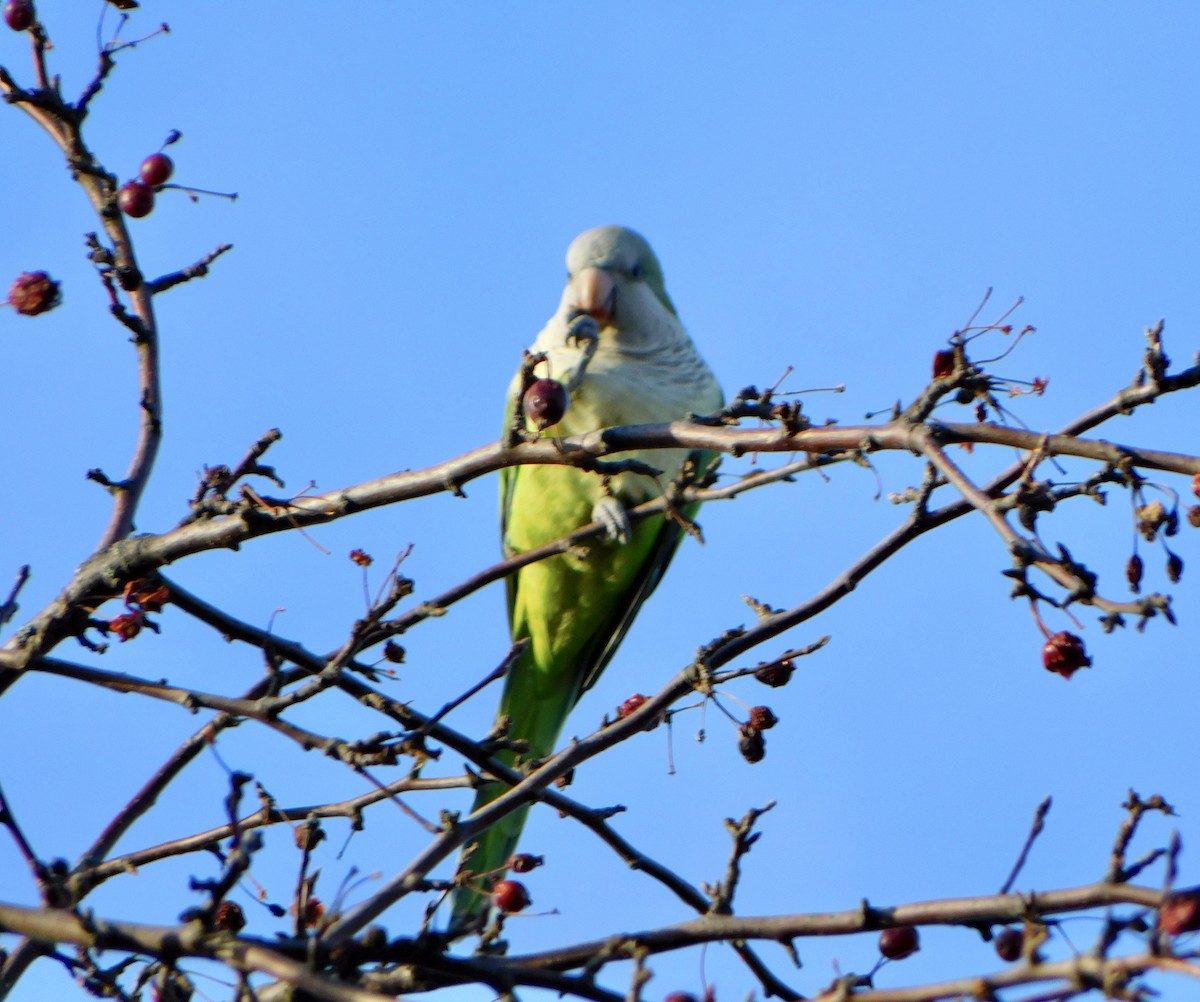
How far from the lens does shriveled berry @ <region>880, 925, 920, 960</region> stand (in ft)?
9.27

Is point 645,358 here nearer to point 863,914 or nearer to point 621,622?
point 621,622

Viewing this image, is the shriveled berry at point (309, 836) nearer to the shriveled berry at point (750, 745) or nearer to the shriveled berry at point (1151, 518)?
the shriveled berry at point (750, 745)

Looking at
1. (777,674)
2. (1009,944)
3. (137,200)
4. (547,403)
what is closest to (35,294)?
(137,200)

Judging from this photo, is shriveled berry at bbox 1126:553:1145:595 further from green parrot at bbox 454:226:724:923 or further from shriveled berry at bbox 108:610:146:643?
green parrot at bbox 454:226:724:923

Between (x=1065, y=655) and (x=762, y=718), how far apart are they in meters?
1.04

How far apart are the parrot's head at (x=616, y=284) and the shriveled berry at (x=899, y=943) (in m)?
3.98

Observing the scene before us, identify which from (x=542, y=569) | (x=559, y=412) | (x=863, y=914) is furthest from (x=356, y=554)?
(x=542, y=569)

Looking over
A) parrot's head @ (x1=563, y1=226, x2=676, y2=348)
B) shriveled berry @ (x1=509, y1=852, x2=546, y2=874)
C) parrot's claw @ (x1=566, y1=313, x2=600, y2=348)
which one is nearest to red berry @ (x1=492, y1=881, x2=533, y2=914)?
shriveled berry @ (x1=509, y1=852, x2=546, y2=874)

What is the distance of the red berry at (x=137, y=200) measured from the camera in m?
3.88

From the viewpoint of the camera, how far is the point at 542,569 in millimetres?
6086

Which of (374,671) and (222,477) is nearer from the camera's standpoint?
(374,671)

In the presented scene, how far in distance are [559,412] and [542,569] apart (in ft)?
8.85

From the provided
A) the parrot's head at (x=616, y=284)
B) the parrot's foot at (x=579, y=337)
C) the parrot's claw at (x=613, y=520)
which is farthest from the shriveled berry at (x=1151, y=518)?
the parrot's head at (x=616, y=284)

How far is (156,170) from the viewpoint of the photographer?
13.2 ft
